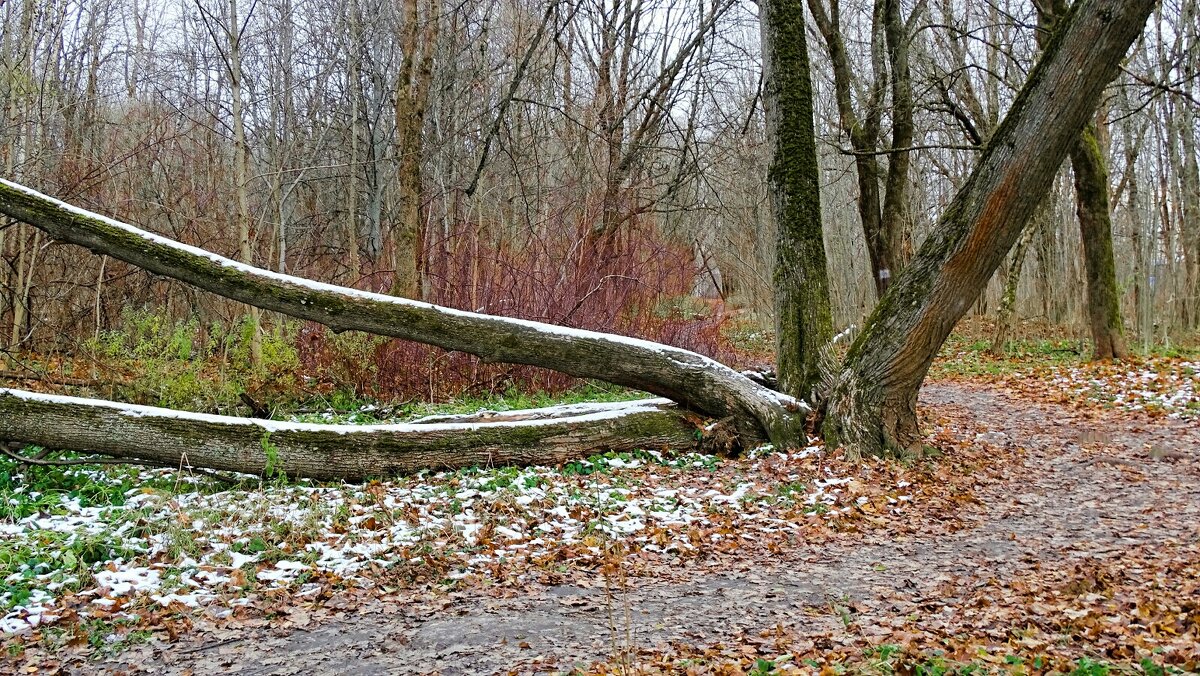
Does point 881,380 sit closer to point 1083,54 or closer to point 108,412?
point 1083,54

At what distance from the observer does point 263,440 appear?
6.35 m

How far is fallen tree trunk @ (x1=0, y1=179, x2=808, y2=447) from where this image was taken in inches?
283

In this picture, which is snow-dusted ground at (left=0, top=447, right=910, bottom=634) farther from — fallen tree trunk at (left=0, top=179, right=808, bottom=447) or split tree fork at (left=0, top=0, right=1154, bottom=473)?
fallen tree trunk at (left=0, top=179, right=808, bottom=447)

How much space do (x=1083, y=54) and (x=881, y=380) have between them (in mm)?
3075

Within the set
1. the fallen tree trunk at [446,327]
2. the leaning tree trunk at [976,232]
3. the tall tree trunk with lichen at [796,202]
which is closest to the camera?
the leaning tree trunk at [976,232]

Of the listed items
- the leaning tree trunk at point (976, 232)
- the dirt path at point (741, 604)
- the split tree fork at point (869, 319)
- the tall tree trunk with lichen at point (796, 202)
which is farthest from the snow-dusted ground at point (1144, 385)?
the tall tree trunk with lichen at point (796, 202)

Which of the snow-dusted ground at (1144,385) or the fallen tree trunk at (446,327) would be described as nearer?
the fallen tree trunk at (446,327)

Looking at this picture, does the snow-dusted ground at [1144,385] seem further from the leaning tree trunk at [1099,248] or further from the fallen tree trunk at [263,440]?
the fallen tree trunk at [263,440]

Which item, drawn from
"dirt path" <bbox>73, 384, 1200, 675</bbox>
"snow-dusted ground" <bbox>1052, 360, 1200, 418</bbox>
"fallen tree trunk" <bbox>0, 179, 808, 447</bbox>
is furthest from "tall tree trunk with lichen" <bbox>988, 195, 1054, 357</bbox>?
"fallen tree trunk" <bbox>0, 179, 808, 447</bbox>

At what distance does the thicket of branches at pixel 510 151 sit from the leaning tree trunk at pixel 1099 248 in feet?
4.55

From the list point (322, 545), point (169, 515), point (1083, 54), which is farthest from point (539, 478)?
point (1083, 54)

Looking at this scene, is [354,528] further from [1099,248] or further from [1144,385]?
[1099,248]

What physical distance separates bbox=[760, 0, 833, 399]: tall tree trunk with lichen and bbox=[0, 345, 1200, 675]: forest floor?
1.26 metres

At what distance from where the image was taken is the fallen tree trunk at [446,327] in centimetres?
718
